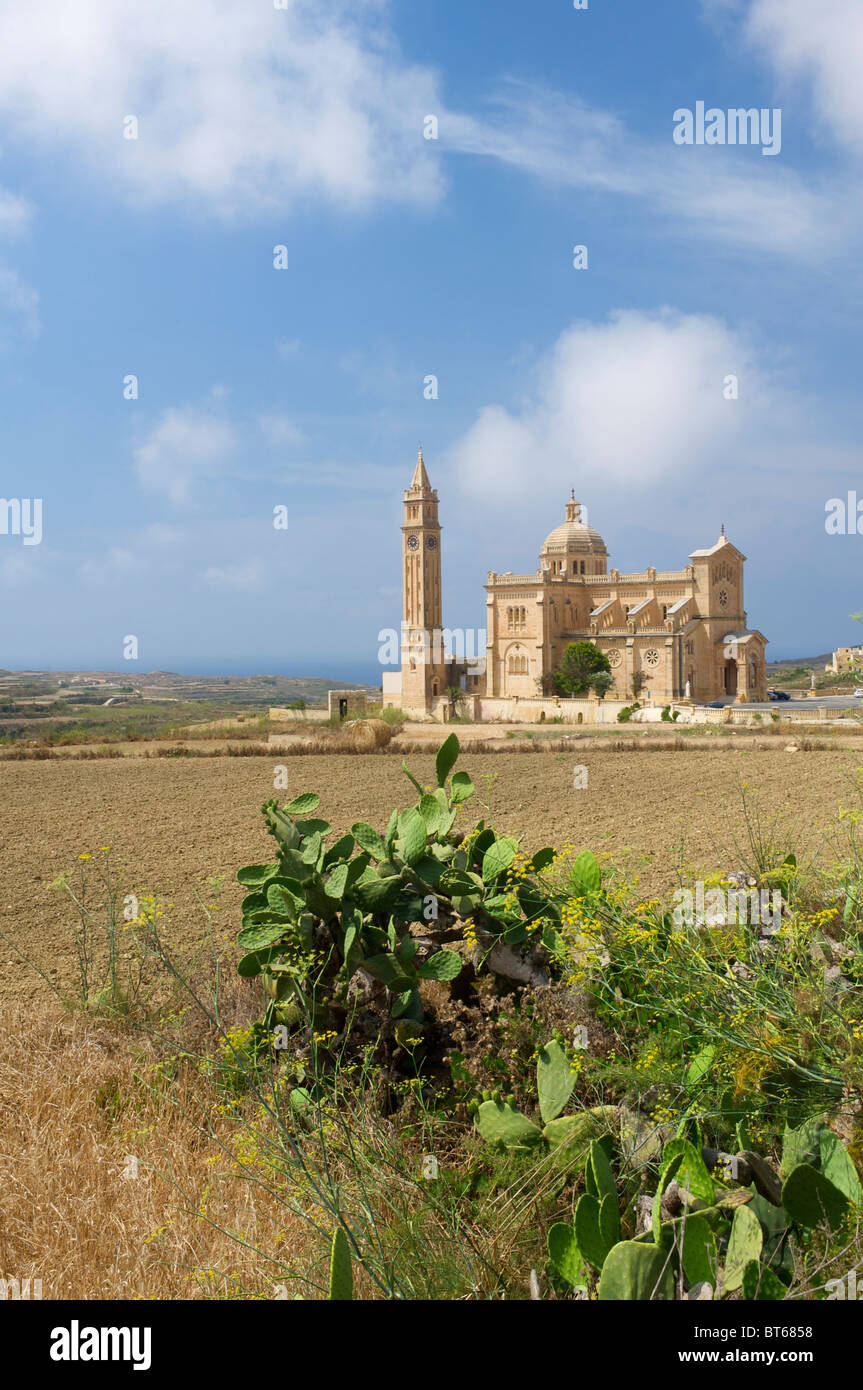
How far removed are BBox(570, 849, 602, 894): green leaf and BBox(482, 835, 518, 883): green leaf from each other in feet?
1.01

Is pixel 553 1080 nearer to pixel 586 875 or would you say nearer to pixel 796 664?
pixel 586 875

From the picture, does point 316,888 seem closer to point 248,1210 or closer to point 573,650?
point 248,1210

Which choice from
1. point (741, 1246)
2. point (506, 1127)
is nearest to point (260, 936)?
point (506, 1127)

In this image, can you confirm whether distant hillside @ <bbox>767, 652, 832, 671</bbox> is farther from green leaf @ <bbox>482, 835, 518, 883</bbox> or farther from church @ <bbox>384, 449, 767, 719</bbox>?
green leaf @ <bbox>482, 835, 518, 883</bbox>

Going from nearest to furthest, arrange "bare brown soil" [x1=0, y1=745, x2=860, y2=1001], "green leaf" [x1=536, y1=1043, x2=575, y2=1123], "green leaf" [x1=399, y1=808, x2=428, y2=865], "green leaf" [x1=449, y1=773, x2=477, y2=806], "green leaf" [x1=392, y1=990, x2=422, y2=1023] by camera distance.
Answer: "green leaf" [x1=536, y1=1043, x2=575, y2=1123]
"green leaf" [x1=392, y1=990, x2=422, y2=1023]
"green leaf" [x1=399, y1=808, x2=428, y2=865]
"green leaf" [x1=449, y1=773, x2=477, y2=806]
"bare brown soil" [x1=0, y1=745, x2=860, y2=1001]

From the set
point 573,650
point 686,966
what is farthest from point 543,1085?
point 573,650

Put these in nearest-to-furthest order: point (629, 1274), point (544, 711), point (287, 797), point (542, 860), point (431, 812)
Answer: point (629, 1274) → point (542, 860) → point (431, 812) → point (287, 797) → point (544, 711)

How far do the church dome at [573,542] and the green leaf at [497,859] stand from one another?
67.1 meters

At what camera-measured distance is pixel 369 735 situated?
23.4 m

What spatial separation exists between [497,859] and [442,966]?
562 millimetres

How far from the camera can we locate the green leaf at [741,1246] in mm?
2459

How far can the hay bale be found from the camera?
76.4 feet

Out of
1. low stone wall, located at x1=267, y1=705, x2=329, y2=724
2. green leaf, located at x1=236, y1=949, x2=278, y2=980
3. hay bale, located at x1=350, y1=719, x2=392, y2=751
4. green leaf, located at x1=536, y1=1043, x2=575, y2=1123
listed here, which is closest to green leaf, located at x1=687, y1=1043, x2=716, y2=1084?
green leaf, located at x1=536, y1=1043, x2=575, y2=1123

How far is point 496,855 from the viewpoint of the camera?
4.43 metres
